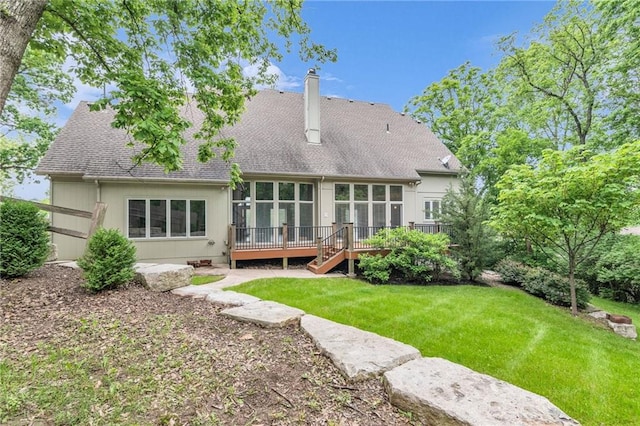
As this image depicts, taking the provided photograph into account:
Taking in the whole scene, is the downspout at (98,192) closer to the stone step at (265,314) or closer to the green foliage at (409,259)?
the stone step at (265,314)

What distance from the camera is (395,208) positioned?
42.6ft

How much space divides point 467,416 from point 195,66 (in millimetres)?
7033

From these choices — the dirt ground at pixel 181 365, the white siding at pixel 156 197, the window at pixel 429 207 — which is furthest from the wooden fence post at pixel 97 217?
the window at pixel 429 207

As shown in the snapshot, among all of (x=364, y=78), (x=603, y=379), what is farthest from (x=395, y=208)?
(x=603, y=379)

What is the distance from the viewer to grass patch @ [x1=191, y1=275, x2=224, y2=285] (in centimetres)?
764

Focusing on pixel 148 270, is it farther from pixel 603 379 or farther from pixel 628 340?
pixel 628 340

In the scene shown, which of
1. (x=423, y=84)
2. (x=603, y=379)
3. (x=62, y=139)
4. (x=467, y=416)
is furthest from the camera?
(x=423, y=84)

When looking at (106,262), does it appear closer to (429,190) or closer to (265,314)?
(265,314)

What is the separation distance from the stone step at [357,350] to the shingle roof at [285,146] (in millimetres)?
7229

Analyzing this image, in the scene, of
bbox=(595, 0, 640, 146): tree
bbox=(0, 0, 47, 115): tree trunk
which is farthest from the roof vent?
bbox=(0, 0, 47, 115): tree trunk

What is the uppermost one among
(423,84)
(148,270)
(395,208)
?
(423,84)

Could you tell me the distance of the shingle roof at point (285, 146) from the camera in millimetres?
9617

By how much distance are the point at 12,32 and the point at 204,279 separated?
247 inches

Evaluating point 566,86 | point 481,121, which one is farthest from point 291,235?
point 481,121
